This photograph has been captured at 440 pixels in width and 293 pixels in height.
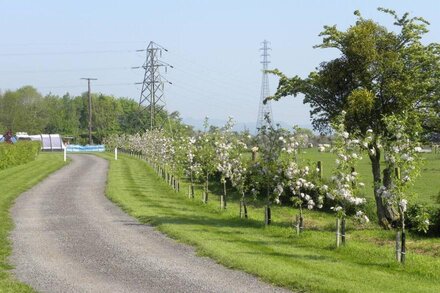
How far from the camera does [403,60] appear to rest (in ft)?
78.2

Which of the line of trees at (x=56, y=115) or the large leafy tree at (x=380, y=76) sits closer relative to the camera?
the large leafy tree at (x=380, y=76)

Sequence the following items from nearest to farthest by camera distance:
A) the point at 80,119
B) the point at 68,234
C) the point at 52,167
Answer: the point at 68,234, the point at 52,167, the point at 80,119

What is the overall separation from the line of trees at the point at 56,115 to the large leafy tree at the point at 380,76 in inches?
4160

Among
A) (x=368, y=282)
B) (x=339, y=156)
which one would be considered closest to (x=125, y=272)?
(x=368, y=282)

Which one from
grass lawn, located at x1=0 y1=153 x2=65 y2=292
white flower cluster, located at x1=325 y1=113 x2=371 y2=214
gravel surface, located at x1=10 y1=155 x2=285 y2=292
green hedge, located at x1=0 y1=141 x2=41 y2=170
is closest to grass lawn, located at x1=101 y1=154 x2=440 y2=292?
gravel surface, located at x1=10 y1=155 x2=285 y2=292

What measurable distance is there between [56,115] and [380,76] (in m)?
147

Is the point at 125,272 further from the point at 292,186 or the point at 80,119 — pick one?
the point at 80,119

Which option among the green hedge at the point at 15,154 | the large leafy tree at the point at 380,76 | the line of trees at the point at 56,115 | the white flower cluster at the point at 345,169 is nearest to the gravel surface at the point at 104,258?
the white flower cluster at the point at 345,169

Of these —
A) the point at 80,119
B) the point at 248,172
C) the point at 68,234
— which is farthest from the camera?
the point at 80,119

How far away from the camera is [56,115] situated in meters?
164

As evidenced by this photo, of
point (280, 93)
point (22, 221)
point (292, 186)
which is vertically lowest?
point (22, 221)

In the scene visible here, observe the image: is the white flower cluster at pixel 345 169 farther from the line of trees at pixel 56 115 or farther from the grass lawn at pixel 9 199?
the line of trees at pixel 56 115

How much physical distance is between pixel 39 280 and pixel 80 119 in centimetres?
17861

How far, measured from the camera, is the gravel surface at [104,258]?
538 inches
